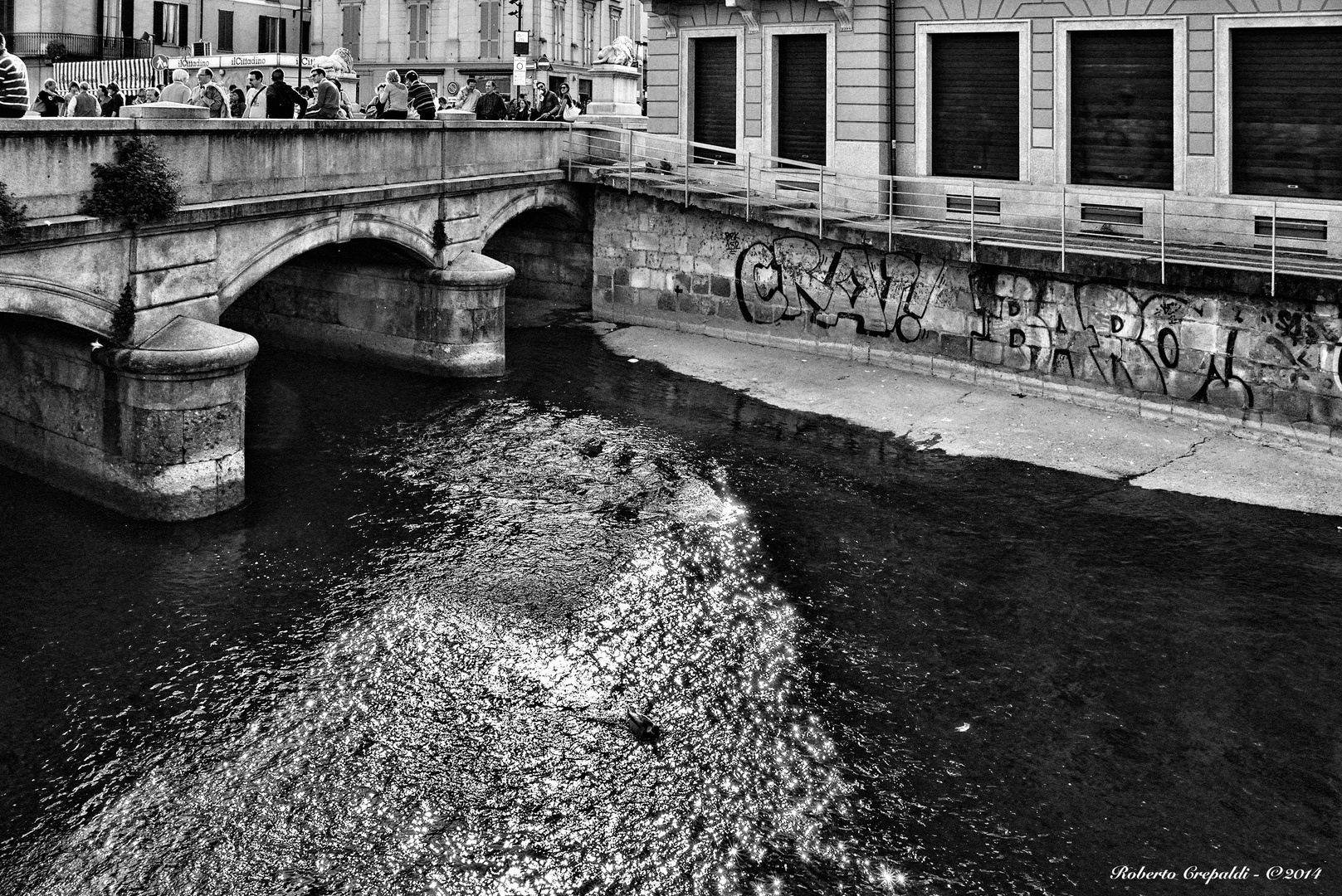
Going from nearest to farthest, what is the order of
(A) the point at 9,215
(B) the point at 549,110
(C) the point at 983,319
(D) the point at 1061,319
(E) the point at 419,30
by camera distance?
(A) the point at 9,215, (D) the point at 1061,319, (C) the point at 983,319, (B) the point at 549,110, (E) the point at 419,30

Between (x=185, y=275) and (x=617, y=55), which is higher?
(x=617, y=55)

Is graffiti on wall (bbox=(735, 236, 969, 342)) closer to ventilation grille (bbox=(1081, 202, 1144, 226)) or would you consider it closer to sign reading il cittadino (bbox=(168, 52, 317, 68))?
ventilation grille (bbox=(1081, 202, 1144, 226))

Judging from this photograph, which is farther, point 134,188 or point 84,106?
point 84,106

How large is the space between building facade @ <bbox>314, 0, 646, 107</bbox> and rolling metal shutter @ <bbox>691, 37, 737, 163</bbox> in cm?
2432

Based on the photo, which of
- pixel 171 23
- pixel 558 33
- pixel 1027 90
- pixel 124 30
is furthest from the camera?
pixel 558 33

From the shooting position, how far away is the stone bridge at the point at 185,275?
53.5ft

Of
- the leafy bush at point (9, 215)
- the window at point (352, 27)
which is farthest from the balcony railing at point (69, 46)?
the leafy bush at point (9, 215)

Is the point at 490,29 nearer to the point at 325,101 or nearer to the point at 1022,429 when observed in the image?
the point at 325,101

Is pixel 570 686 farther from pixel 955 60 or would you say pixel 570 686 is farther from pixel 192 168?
pixel 955 60

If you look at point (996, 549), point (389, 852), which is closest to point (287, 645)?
point (389, 852)

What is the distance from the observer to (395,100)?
25.9 m

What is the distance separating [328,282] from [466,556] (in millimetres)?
11655

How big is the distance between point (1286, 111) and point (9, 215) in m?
19.5

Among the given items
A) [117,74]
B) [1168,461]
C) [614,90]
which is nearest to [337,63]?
[614,90]
